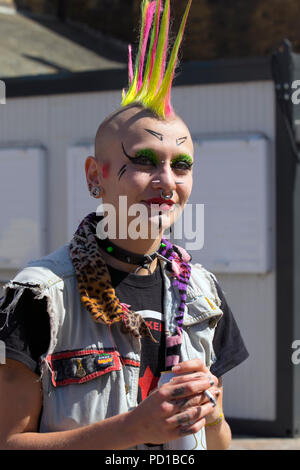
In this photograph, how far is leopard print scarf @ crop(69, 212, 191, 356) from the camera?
2.12 m

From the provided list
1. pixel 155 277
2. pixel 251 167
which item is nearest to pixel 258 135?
pixel 251 167

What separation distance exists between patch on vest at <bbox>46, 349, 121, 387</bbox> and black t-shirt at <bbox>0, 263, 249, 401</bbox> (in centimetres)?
5

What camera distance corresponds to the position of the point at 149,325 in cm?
223

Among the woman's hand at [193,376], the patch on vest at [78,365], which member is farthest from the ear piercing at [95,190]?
the woman's hand at [193,376]

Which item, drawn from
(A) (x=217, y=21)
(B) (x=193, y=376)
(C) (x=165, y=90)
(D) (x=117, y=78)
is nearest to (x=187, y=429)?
(B) (x=193, y=376)

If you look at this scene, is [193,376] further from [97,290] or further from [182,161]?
[182,161]

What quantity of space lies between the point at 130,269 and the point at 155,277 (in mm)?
96

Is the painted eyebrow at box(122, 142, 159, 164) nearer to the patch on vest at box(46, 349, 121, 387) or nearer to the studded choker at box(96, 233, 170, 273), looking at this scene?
the studded choker at box(96, 233, 170, 273)

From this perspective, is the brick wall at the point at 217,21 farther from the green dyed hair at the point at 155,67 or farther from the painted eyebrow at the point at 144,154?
the painted eyebrow at the point at 144,154

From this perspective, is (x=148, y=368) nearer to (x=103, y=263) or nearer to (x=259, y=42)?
(x=103, y=263)

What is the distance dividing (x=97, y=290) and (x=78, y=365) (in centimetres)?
22

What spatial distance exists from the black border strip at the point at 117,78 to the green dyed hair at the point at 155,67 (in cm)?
431
